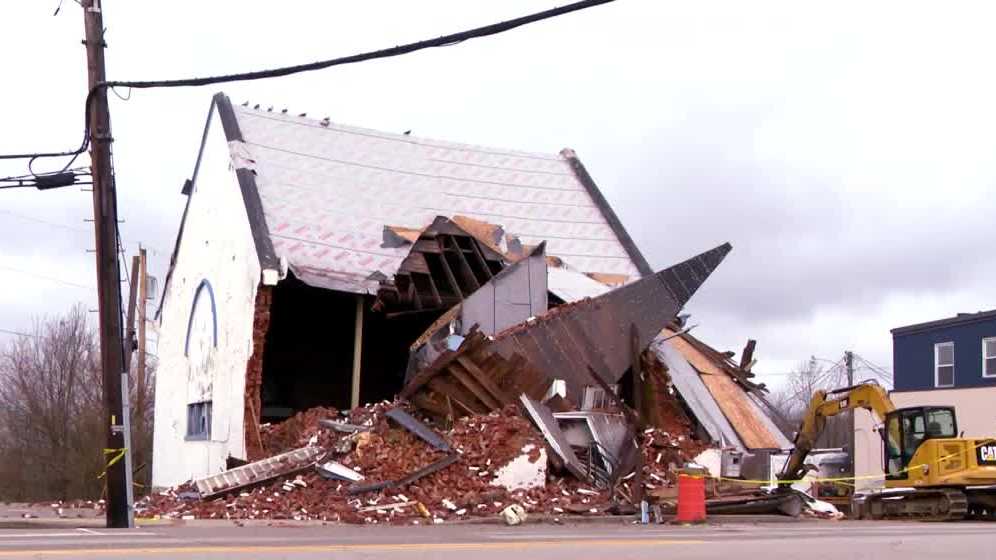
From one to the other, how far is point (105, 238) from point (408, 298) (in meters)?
9.76

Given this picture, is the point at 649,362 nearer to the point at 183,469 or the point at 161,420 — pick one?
the point at 183,469

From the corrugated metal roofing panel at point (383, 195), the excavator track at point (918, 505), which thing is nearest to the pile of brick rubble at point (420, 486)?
the excavator track at point (918, 505)

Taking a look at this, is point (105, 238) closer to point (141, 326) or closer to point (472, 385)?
point (472, 385)

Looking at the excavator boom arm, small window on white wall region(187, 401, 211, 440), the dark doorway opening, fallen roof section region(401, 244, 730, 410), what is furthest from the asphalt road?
the dark doorway opening

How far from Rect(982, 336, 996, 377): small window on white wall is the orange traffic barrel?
21.7m

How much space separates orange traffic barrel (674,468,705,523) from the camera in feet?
61.2

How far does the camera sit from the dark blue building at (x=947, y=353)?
1462 inches

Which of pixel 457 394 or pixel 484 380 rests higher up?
pixel 484 380

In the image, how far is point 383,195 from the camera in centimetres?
2992

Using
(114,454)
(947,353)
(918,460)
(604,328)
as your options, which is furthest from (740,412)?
(947,353)

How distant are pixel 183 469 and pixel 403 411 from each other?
9.73 meters

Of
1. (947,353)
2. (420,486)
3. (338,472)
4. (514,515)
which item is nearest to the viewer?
(514,515)

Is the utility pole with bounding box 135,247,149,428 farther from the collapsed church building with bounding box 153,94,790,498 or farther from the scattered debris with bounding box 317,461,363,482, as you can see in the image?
the scattered debris with bounding box 317,461,363,482

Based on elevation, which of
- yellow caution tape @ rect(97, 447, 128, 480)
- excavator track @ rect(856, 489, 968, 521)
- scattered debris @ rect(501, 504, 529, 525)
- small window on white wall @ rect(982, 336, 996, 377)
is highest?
small window on white wall @ rect(982, 336, 996, 377)
